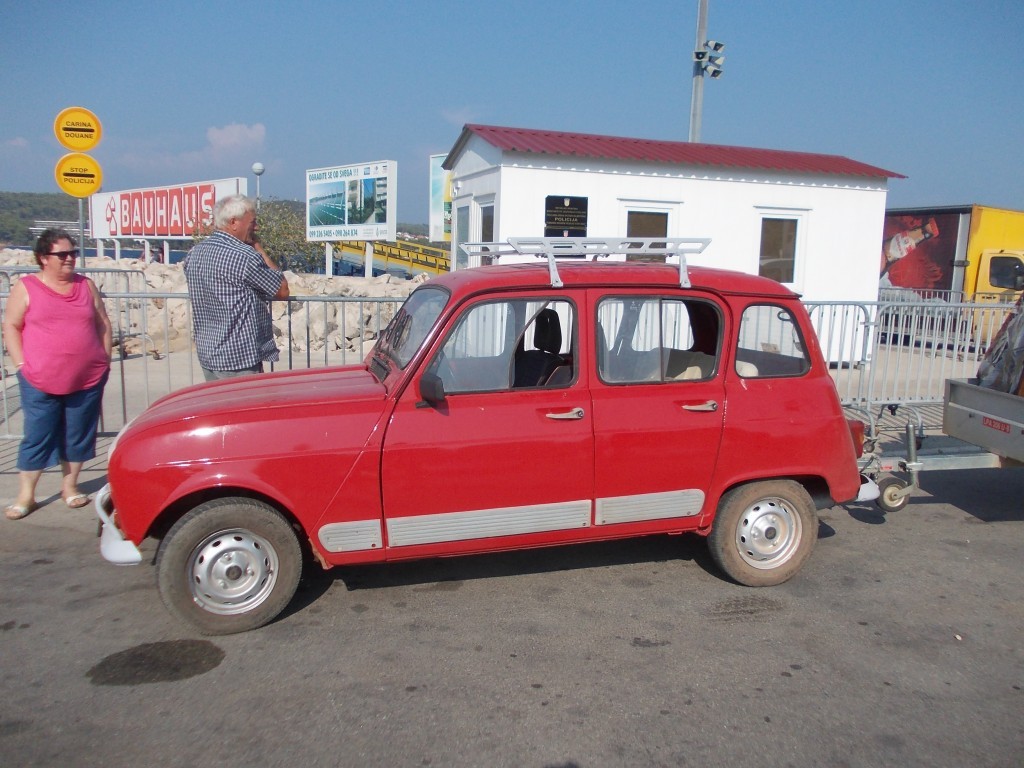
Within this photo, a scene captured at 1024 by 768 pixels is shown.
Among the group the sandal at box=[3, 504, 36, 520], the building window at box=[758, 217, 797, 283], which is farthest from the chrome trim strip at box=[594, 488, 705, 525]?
the building window at box=[758, 217, 797, 283]

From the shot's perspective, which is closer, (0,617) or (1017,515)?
(0,617)

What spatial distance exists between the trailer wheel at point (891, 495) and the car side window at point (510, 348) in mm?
2590

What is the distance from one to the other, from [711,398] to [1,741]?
3741mm

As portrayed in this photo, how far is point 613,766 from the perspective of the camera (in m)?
3.22

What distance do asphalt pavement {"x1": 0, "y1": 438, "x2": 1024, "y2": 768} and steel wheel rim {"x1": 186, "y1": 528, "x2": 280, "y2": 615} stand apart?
0.67ft

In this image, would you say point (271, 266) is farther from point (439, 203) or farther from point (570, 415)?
point (439, 203)

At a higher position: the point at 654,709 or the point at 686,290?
the point at 686,290

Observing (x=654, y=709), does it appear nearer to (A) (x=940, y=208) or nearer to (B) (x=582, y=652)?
(B) (x=582, y=652)

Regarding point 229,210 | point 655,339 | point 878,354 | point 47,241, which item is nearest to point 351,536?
point 655,339

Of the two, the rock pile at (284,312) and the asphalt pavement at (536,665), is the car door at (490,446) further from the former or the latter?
the rock pile at (284,312)

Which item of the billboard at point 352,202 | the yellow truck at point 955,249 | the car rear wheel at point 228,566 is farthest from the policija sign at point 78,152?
the yellow truck at point 955,249

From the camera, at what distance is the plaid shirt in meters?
5.68

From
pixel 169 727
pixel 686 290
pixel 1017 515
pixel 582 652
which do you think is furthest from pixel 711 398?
pixel 1017 515

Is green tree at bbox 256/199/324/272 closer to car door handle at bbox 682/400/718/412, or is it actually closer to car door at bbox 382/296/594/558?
car door at bbox 382/296/594/558
